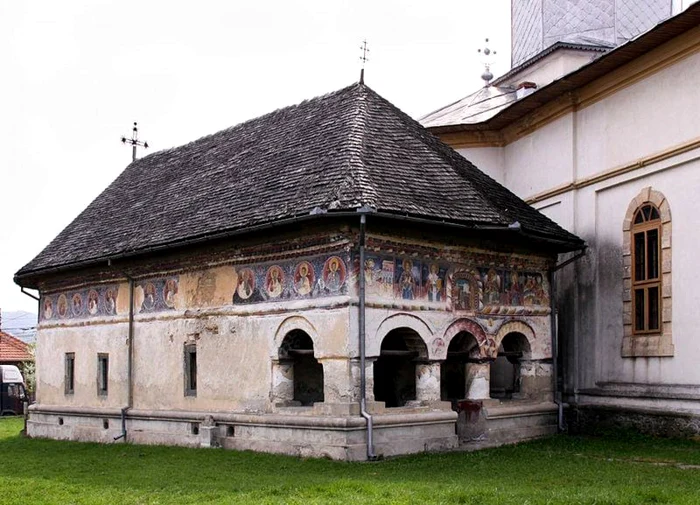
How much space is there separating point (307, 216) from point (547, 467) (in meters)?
5.07

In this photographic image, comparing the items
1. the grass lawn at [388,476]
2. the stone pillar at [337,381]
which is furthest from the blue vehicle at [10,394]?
the stone pillar at [337,381]

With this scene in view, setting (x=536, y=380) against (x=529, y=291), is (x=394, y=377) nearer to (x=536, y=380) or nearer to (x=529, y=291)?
(x=536, y=380)

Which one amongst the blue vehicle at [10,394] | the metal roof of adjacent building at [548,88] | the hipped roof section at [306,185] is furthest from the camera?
the blue vehicle at [10,394]

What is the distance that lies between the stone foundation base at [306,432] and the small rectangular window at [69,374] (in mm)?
3850

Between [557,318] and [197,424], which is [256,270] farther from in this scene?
[557,318]

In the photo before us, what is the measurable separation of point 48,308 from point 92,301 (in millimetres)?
2476

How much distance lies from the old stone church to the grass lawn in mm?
872

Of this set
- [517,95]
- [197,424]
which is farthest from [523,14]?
[197,424]

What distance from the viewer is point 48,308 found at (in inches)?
896

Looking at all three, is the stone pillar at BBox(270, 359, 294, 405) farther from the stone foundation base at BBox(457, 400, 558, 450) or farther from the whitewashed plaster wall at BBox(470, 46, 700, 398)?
the whitewashed plaster wall at BBox(470, 46, 700, 398)

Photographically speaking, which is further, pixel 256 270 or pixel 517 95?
pixel 517 95

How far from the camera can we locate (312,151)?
1680cm

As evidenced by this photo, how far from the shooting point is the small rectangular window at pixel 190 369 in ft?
58.3

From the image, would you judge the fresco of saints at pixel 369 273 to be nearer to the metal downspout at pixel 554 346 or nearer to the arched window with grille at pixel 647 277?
the metal downspout at pixel 554 346
